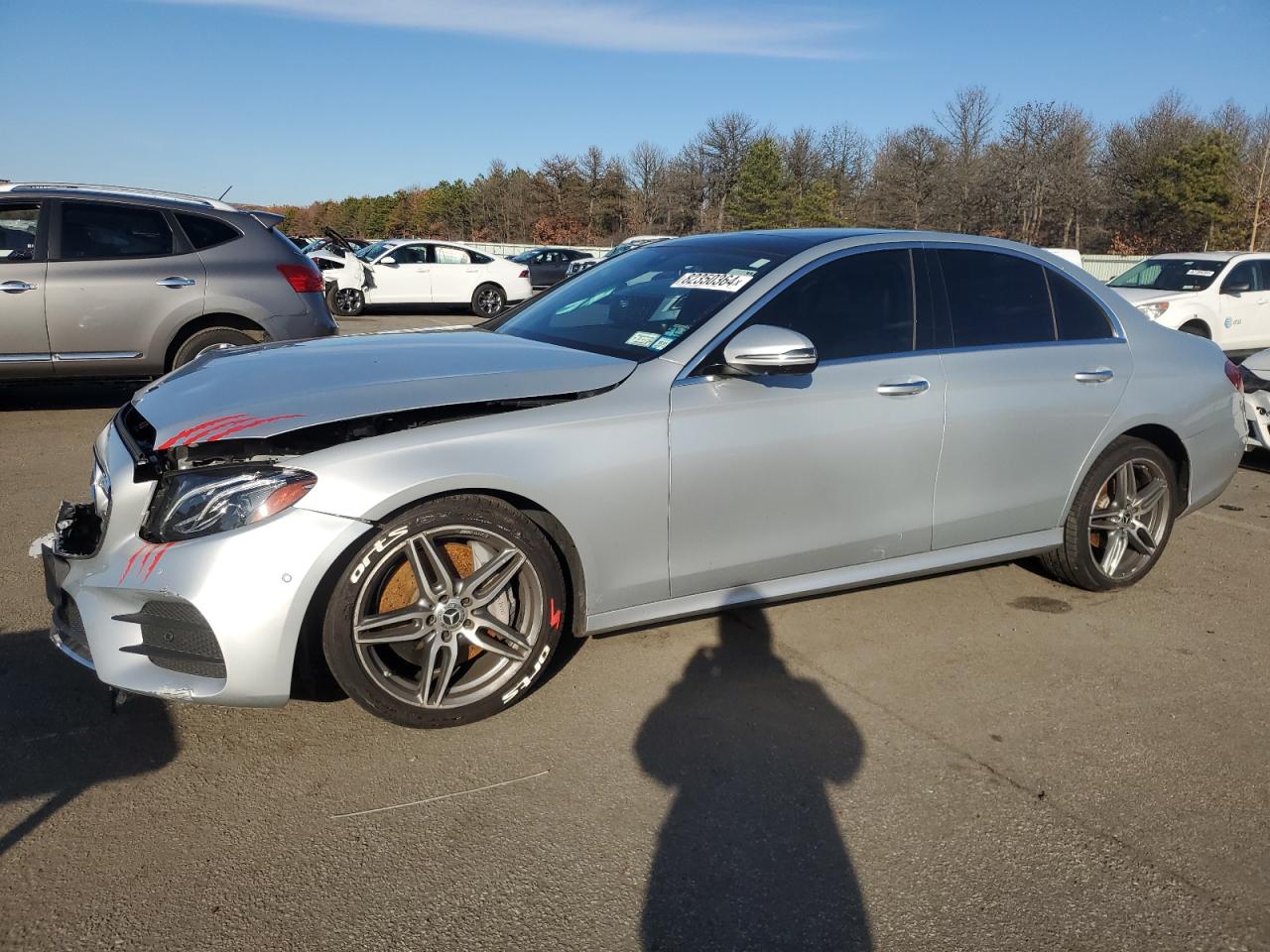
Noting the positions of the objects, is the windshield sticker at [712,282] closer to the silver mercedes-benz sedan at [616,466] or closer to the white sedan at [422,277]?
the silver mercedes-benz sedan at [616,466]

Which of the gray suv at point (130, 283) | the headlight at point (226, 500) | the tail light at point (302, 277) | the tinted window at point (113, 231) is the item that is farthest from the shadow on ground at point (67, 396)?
the headlight at point (226, 500)

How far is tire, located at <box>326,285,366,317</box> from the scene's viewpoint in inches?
739

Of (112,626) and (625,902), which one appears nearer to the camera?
(625,902)

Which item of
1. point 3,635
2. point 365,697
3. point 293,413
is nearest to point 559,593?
point 365,697

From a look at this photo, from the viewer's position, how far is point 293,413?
2.94 metres

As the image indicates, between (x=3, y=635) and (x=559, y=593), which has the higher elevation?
(x=559, y=593)

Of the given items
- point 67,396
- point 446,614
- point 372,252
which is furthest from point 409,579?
point 372,252

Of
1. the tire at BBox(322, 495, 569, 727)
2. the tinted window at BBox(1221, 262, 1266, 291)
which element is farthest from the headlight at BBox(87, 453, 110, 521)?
the tinted window at BBox(1221, 262, 1266, 291)

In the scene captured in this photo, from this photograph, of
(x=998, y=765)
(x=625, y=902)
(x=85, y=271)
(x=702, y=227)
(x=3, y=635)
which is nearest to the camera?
(x=625, y=902)

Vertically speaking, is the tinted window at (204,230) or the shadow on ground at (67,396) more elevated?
the tinted window at (204,230)

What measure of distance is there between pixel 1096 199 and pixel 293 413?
50.9 m

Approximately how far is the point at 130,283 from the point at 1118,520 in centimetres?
682

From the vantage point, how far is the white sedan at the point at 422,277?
61.9ft

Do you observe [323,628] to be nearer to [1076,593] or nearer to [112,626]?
[112,626]
